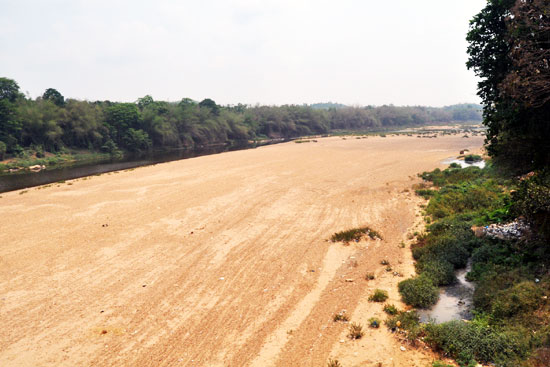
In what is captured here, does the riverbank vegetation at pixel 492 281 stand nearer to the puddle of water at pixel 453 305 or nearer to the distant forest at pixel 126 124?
the puddle of water at pixel 453 305

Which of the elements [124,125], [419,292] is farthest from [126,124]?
[419,292]

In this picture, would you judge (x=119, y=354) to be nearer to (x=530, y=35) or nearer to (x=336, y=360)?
(x=336, y=360)

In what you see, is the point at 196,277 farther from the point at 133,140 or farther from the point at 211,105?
the point at 211,105

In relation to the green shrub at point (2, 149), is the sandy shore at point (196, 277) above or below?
below

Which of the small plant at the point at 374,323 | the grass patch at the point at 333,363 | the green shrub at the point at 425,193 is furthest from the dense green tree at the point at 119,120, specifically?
the grass patch at the point at 333,363

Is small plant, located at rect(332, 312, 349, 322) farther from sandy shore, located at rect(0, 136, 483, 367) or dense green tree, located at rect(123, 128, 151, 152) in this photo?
dense green tree, located at rect(123, 128, 151, 152)

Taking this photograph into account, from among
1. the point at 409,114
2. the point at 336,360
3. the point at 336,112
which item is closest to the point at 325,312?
the point at 336,360
